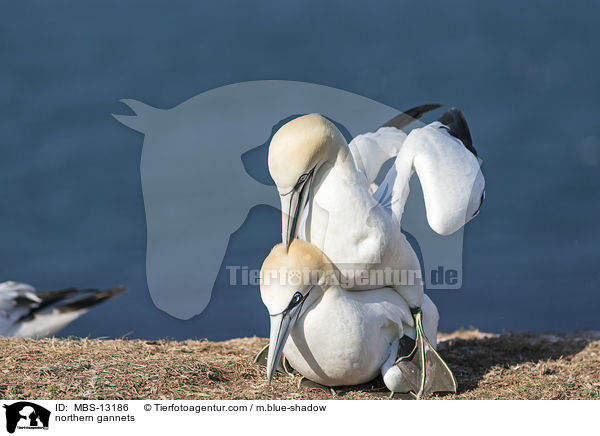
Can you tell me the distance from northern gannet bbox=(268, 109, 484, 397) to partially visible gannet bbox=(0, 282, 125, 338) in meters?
5.19

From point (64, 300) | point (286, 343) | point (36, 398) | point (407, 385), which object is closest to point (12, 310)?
point (64, 300)

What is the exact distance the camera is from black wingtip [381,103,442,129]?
647cm

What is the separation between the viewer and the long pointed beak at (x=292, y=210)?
15.6ft

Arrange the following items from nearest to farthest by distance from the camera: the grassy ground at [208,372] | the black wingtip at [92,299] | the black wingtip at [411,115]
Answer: the grassy ground at [208,372] < the black wingtip at [411,115] < the black wingtip at [92,299]

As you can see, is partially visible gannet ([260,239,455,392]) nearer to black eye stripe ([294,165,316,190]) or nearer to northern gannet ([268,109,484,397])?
northern gannet ([268,109,484,397])

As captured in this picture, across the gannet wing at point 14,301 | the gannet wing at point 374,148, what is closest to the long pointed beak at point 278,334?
the gannet wing at point 374,148

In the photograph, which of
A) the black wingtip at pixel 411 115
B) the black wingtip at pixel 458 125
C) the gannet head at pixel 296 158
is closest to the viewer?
the gannet head at pixel 296 158

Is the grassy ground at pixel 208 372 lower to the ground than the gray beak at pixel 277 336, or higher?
lower

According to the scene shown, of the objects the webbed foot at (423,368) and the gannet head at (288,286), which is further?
the webbed foot at (423,368)

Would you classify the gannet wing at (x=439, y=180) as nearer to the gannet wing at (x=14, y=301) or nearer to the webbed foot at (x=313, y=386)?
the webbed foot at (x=313, y=386)

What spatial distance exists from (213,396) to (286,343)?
66 centimetres

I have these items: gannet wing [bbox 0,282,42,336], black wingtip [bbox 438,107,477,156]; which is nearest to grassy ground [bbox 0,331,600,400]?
black wingtip [bbox 438,107,477,156]

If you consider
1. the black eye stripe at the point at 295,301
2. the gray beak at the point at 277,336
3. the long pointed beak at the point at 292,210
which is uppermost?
the long pointed beak at the point at 292,210
